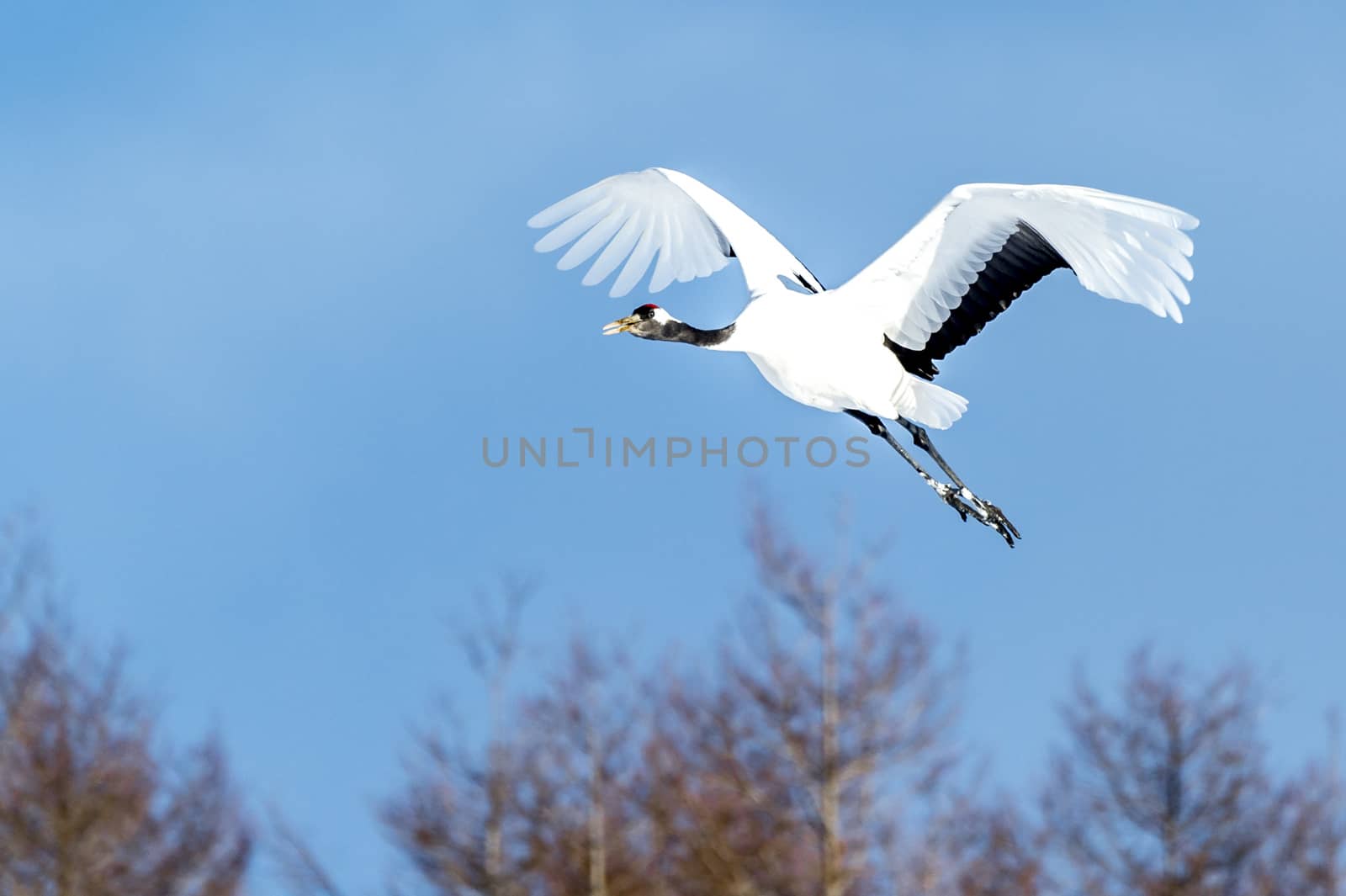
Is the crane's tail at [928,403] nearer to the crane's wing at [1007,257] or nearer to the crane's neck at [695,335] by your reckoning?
the crane's wing at [1007,257]

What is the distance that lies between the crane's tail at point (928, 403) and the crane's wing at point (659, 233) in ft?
3.74

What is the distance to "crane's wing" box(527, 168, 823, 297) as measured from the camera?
10914mm

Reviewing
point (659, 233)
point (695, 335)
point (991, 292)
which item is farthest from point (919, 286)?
point (659, 233)

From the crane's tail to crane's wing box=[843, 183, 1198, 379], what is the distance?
0.14m

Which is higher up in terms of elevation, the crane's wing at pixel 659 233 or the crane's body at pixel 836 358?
the crane's wing at pixel 659 233

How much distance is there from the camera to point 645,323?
10.4 meters

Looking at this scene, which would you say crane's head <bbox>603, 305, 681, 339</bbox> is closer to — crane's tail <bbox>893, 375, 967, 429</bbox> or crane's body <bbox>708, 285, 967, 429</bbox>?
crane's body <bbox>708, 285, 967, 429</bbox>

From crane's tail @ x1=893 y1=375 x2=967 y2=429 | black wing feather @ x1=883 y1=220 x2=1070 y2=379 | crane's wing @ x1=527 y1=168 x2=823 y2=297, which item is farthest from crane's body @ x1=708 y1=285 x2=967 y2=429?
crane's wing @ x1=527 y1=168 x2=823 y2=297

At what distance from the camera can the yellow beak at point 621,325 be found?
410 inches

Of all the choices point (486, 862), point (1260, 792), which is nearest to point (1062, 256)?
point (486, 862)

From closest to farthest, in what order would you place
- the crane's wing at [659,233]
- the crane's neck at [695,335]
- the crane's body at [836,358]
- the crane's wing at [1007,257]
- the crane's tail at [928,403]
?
the crane's wing at [1007,257] → the crane's body at [836,358] → the crane's tail at [928,403] → the crane's neck at [695,335] → the crane's wing at [659,233]

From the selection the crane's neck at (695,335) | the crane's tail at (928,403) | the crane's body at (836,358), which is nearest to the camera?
the crane's body at (836,358)

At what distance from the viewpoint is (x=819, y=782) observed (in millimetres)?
12375

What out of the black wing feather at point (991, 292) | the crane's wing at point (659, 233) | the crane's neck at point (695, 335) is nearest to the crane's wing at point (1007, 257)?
the black wing feather at point (991, 292)
